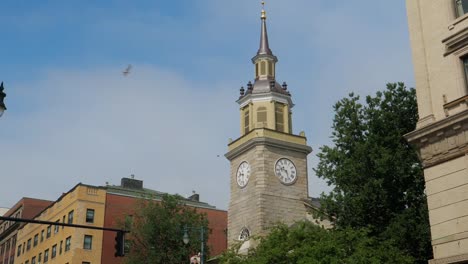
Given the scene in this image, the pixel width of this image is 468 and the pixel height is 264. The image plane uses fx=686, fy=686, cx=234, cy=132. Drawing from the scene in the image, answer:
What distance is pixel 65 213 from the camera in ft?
256

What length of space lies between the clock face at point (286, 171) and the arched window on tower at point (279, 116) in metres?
4.00

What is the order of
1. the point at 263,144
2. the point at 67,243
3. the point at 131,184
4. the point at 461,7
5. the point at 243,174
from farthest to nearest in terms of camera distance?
the point at 131,184
the point at 67,243
the point at 243,174
the point at 263,144
the point at 461,7

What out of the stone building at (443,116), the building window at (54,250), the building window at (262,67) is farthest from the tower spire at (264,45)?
the stone building at (443,116)

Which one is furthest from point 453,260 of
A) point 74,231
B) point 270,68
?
point 74,231

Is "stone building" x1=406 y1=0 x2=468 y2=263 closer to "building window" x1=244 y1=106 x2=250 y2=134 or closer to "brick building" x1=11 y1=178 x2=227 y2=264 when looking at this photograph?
"building window" x1=244 y1=106 x2=250 y2=134

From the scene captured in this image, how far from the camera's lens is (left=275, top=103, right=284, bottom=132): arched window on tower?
66688 mm

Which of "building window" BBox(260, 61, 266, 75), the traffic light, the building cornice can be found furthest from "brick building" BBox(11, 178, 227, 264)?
the traffic light

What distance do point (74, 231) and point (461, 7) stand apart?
57.4 meters

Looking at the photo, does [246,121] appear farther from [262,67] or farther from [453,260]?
[453,260]

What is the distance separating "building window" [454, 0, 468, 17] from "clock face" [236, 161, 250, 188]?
131 feet

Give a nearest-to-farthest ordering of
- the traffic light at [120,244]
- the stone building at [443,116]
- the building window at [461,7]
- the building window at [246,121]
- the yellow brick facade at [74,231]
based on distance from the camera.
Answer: the stone building at [443,116] → the building window at [461,7] → the traffic light at [120,244] → the building window at [246,121] → the yellow brick facade at [74,231]

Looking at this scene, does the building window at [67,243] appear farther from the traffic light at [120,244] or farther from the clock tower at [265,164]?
the traffic light at [120,244]

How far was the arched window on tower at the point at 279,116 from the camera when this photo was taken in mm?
66688

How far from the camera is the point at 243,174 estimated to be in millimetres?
64000
